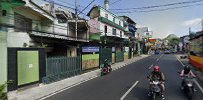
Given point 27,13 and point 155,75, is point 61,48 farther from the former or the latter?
point 155,75

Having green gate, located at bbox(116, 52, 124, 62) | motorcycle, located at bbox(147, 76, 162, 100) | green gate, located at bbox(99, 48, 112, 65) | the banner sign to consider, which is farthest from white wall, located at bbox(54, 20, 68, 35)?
motorcycle, located at bbox(147, 76, 162, 100)

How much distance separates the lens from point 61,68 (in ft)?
64.2

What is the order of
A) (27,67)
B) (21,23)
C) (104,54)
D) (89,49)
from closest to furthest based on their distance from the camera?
(27,67) → (21,23) → (89,49) → (104,54)

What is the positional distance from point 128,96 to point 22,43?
9.91 metres

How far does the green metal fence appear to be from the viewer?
17691mm

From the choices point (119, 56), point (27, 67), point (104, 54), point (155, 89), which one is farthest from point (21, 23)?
point (119, 56)


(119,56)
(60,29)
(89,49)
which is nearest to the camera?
(89,49)

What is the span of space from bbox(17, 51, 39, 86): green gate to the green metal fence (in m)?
1.19

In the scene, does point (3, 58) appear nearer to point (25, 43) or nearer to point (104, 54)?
point (25, 43)

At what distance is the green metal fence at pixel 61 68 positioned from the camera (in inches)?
696

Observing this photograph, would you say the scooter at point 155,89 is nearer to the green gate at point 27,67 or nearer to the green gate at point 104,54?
the green gate at point 27,67

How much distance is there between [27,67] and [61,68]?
4574mm

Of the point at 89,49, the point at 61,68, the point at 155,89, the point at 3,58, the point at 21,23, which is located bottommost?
the point at 155,89

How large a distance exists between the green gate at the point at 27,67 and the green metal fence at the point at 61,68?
3.90 feet
